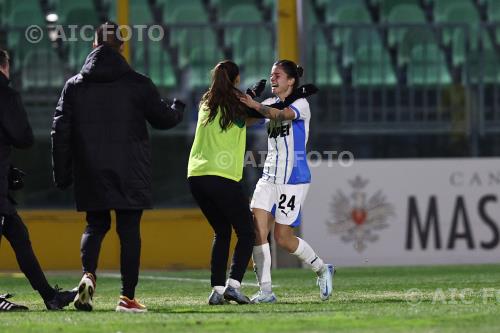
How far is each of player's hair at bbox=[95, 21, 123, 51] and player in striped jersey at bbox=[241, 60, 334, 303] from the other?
1.35 meters

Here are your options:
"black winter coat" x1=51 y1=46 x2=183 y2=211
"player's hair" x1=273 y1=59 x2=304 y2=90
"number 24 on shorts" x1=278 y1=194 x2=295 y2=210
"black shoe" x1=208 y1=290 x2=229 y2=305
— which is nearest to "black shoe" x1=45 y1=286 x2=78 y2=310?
"black winter coat" x1=51 y1=46 x2=183 y2=211

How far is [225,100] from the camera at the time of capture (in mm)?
9898

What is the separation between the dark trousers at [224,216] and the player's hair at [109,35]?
1.10m

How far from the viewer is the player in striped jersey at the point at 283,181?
34.0 feet

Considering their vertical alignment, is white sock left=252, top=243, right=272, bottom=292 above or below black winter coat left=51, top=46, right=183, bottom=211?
below

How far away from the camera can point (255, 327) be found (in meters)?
8.01

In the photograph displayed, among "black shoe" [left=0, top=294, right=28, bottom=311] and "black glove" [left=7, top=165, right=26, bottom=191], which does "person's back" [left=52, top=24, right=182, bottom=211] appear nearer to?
"black glove" [left=7, top=165, right=26, bottom=191]

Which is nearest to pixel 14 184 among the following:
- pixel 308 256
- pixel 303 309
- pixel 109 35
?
pixel 109 35

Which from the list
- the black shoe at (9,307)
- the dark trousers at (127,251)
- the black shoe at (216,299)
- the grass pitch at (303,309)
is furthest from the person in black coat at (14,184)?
the black shoe at (216,299)

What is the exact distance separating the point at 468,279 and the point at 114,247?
17.7ft

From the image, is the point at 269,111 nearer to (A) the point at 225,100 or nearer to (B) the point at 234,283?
(A) the point at 225,100

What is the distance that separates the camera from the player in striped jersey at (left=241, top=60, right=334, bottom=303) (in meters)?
10.4

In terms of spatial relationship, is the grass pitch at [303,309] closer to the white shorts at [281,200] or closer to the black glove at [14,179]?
the white shorts at [281,200]

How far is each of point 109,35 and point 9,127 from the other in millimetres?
859
